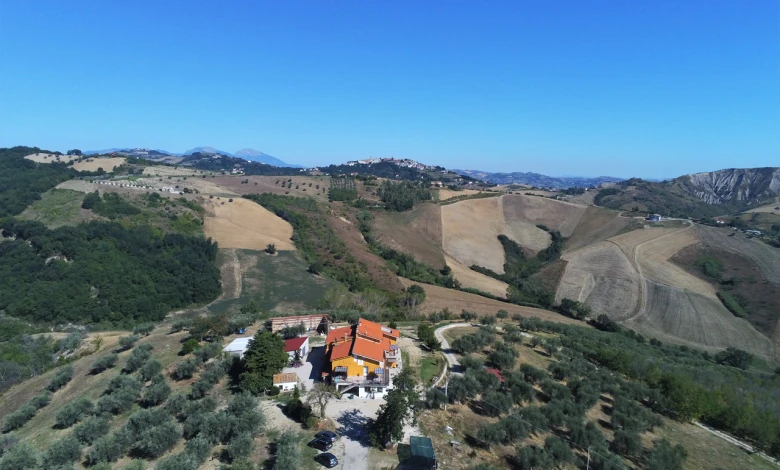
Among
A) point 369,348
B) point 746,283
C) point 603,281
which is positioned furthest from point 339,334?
point 746,283

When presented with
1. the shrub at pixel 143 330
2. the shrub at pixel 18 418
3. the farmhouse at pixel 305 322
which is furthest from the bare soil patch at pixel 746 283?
the shrub at pixel 18 418

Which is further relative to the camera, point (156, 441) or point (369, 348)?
point (369, 348)

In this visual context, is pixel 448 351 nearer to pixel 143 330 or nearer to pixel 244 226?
pixel 143 330

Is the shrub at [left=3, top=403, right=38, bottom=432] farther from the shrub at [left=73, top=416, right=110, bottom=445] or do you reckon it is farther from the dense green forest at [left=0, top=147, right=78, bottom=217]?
the dense green forest at [left=0, top=147, right=78, bottom=217]

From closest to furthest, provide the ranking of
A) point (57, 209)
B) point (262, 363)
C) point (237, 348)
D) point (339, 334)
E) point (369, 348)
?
point (262, 363), point (369, 348), point (237, 348), point (339, 334), point (57, 209)

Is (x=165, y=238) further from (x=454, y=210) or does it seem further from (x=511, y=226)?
(x=511, y=226)
